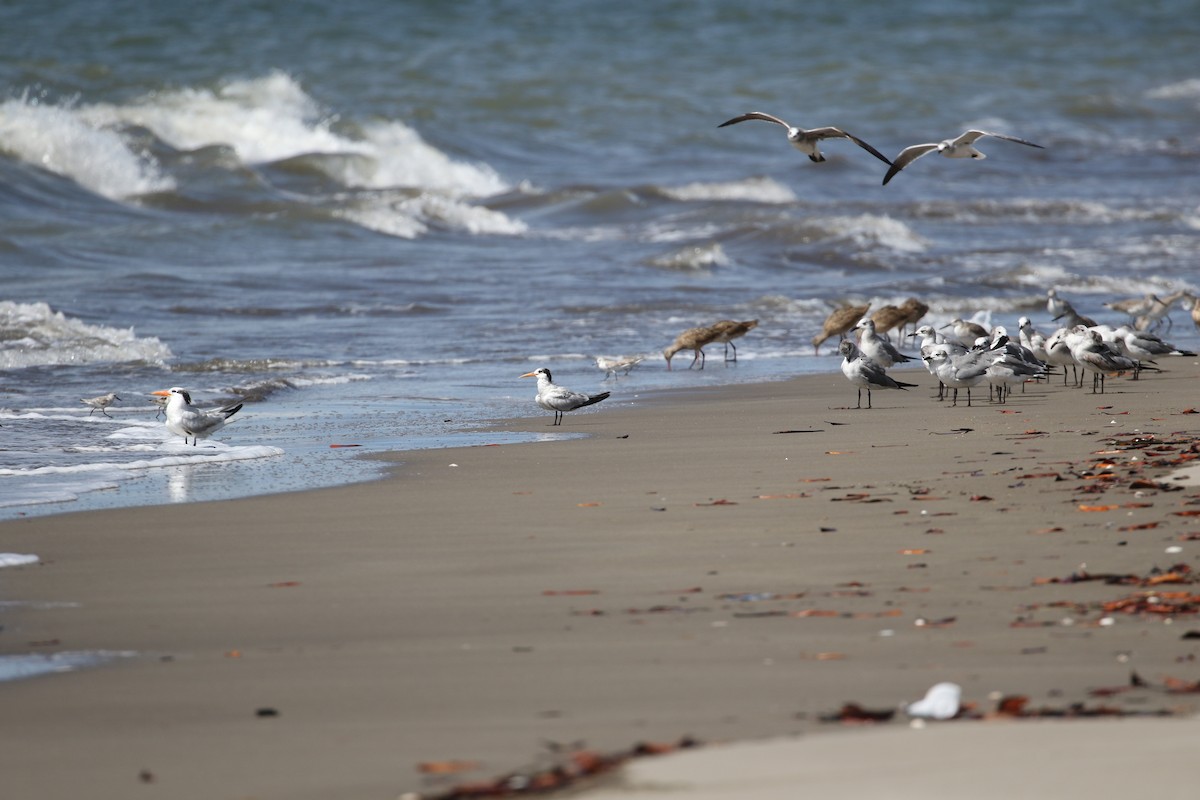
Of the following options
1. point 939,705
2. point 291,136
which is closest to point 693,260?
point 291,136

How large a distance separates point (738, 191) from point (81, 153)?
446 inches

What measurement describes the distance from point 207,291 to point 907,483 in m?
11.8

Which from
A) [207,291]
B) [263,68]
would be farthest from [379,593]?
[263,68]

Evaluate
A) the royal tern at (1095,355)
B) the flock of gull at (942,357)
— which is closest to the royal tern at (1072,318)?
the flock of gull at (942,357)

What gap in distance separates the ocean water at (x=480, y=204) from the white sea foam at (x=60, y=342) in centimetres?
4

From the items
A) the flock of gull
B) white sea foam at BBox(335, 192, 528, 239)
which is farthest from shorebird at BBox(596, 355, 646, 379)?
white sea foam at BBox(335, 192, 528, 239)

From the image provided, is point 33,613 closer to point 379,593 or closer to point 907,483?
point 379,593

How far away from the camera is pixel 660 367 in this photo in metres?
13.6

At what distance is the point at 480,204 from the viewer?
91.3 feet

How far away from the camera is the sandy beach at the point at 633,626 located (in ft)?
11.5

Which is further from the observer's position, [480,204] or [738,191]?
[738,191]

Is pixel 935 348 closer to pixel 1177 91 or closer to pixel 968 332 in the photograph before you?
pixel 968 332

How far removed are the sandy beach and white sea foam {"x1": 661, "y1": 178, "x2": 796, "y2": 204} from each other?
21251 millimetres

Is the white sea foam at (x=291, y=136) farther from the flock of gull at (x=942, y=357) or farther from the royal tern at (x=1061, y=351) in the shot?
the royal tern at (x=1061, y=351)
